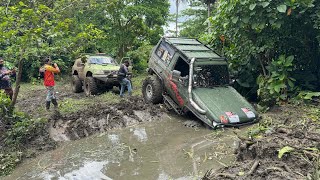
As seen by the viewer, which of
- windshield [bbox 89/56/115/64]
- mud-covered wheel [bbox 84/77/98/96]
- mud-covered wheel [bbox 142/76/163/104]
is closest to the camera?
mud-covered wheel [bbox 142/76/163/104]

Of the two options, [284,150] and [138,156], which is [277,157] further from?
[138,156]

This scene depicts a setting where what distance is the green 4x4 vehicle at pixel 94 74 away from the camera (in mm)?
11453

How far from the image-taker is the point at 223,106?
300 inches

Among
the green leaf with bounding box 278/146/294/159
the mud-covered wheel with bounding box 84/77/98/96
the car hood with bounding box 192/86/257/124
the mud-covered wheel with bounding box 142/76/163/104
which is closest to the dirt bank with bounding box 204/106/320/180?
the green leaf with bounding box 278/146/294/159

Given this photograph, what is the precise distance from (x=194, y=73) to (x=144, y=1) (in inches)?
468

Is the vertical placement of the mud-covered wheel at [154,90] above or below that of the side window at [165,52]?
below

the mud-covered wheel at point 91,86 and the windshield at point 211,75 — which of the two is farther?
the mud-covered wheel at point 91,86

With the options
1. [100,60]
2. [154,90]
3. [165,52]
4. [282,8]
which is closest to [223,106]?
[154,90]

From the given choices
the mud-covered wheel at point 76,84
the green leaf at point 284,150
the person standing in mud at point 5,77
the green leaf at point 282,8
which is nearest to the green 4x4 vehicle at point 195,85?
the green leaf at point 282,8

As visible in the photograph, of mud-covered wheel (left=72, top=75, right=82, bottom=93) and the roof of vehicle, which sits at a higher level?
the roof of vehicle

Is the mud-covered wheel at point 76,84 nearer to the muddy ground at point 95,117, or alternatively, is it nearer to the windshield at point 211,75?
the muddy ground at point 95,117

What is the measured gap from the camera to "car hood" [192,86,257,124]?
24.0ft

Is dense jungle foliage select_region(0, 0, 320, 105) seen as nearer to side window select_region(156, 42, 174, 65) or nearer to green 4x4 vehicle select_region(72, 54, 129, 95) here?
side window select_region(156, 42, 174, 65)

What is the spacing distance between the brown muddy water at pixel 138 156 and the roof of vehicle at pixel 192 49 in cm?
198
